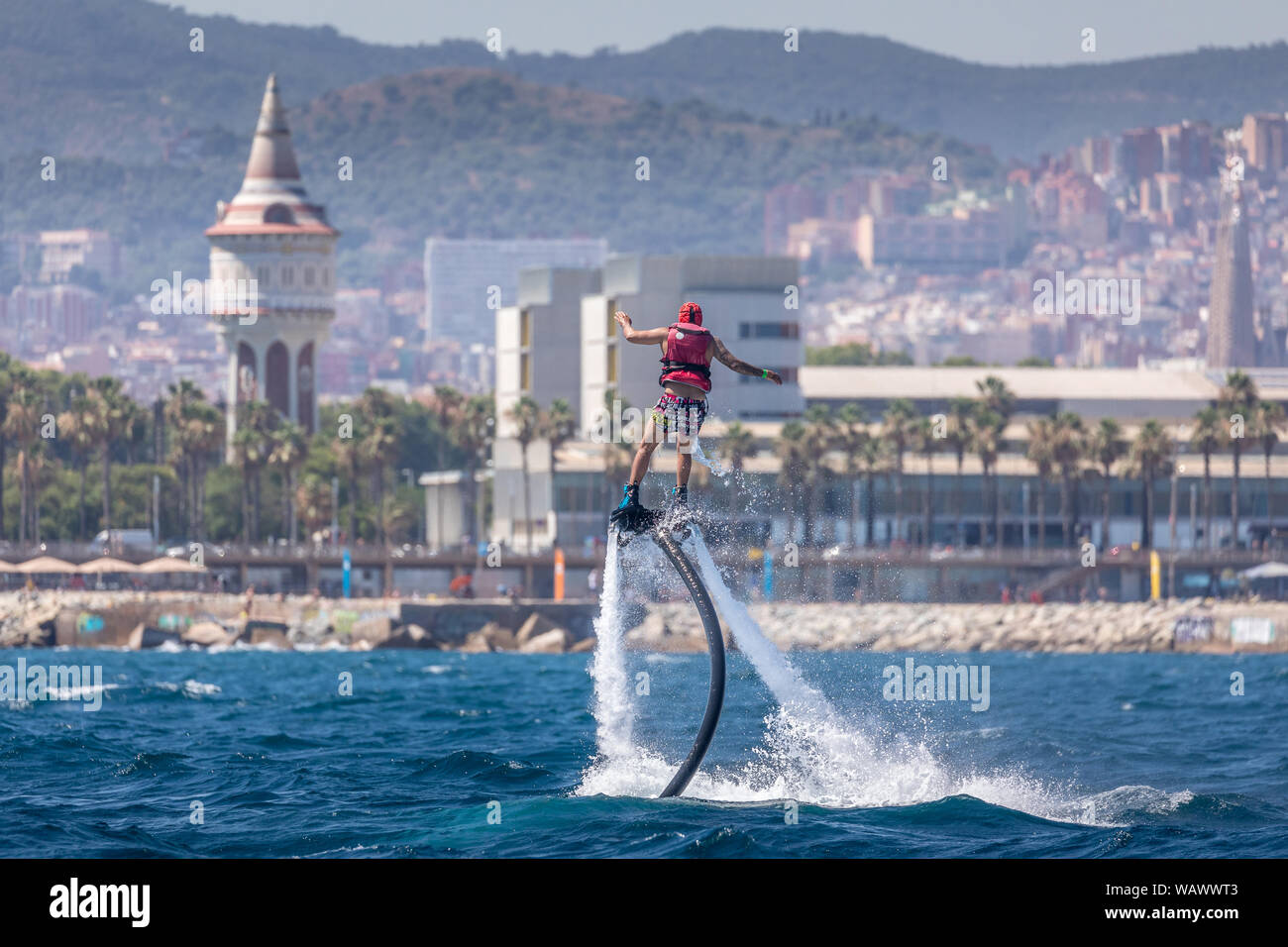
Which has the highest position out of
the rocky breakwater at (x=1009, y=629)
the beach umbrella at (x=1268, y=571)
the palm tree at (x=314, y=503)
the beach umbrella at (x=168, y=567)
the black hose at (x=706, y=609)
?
the black hose at (x=706, y=609)

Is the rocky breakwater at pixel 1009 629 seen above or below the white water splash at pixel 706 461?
below

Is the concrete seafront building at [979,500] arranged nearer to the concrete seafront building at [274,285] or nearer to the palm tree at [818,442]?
the palm tree at [818,442]

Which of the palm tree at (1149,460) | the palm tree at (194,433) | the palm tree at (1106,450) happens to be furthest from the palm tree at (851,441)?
the palm tree at (194,433)

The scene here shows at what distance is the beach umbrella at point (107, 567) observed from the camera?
116938 millimetres

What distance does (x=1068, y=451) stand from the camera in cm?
13250

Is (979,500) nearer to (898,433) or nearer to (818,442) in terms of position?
(898,433)

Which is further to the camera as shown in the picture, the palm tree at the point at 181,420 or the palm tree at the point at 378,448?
the palm tree at the point at 181,420

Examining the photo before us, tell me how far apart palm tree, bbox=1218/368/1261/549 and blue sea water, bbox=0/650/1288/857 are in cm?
7191

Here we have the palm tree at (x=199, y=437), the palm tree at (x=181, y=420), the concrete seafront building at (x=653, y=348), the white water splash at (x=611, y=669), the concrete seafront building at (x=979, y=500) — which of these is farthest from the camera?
the concrete seafront building at (x=653, y=348)

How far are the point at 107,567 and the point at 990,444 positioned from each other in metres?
53.9

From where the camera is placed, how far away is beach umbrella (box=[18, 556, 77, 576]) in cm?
11881

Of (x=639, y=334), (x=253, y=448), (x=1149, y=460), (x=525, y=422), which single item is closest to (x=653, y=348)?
(x=525, y=422)

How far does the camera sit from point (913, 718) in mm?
49188

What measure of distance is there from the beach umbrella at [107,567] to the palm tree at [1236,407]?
214 ft
